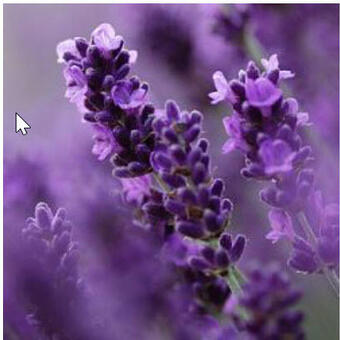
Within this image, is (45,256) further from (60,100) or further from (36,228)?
(60,100)

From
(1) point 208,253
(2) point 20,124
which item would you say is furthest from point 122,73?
(2) point 20,124

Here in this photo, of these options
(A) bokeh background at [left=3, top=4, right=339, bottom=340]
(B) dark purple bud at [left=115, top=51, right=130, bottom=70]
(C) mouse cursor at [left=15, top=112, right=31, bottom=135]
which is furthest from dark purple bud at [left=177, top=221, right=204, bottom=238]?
(C) mouse cursor at [left=15, top=112, right=31, bottom=135]

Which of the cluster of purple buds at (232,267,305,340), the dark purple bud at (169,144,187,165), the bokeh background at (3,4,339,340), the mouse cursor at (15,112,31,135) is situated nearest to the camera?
the cluster of purple buds at (232,267,305,340)

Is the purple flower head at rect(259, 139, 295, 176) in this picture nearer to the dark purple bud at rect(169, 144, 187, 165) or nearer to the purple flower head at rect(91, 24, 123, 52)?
the dark purple bud at rect(169, 144, 187, 165)

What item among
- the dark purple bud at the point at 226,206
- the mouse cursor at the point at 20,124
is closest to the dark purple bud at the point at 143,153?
the dark purple bud at the point at 226,206

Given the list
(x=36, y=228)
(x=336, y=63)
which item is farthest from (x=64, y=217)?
(x=336, y=63)

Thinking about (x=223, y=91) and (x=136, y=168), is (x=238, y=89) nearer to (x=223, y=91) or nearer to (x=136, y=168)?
(x=223, y=91)

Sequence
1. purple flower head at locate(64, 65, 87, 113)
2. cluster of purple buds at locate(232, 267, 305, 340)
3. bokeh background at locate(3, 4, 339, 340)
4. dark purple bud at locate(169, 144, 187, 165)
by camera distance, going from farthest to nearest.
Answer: bokeh background at locate(3, 4, 339, 340) < purple flower head at locate(64, 65, 87, 113) < dark purple bud at locate(169, 144, 187, 165) < cluster of purple buds at locate(232, 267, 305, 340)
